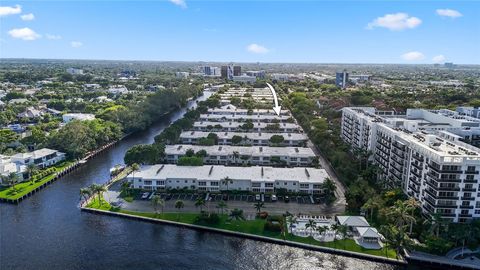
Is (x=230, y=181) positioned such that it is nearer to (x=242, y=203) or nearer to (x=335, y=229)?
(x=242, y=203)

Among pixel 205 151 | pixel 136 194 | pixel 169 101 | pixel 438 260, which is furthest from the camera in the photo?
pixel 169 101

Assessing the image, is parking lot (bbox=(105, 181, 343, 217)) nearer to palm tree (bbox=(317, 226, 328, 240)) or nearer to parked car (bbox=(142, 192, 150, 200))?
parked car (bbox=(142, 192, 150, 200))

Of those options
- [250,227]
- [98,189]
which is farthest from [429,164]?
[98,189]

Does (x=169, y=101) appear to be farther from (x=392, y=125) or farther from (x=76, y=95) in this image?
(x=392, y=125)

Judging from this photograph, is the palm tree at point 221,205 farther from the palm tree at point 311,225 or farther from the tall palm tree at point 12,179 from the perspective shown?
the tall palm tree at point 12,179

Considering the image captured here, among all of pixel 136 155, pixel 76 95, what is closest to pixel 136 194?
pixel 136 155

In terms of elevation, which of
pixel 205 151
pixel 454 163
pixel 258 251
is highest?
pixel 454 163
